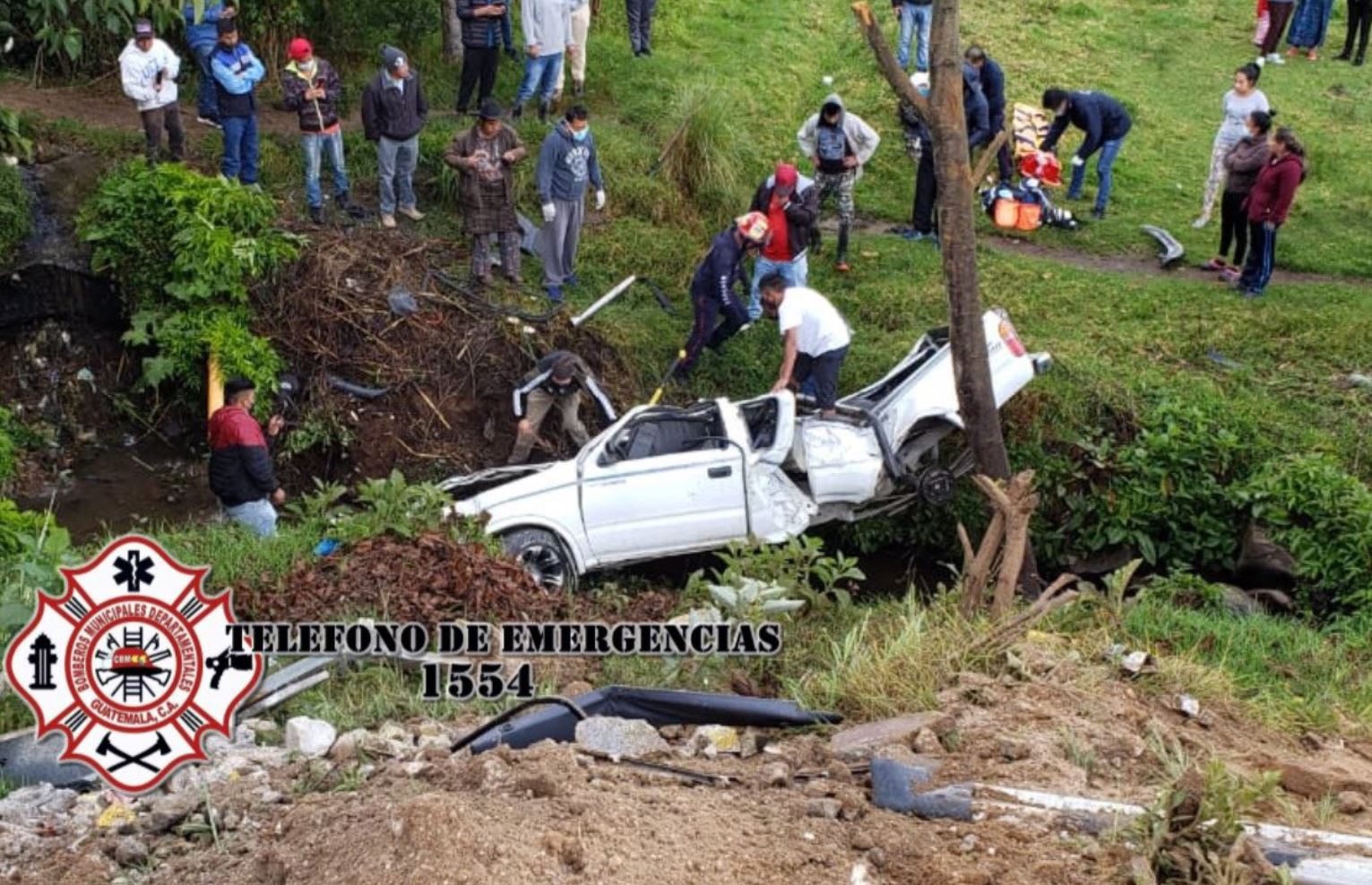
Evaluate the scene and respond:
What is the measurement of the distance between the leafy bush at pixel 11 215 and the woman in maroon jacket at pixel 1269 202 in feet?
37.3

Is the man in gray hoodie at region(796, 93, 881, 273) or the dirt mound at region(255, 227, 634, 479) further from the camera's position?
the man in gray hoodie at region(796, 93, 881, 273)

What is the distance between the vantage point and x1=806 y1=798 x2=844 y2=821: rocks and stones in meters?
5.65

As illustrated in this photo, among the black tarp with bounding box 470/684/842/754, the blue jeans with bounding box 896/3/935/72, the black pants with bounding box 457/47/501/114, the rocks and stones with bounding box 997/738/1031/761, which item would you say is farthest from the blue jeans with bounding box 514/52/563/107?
the rocks and stones with bounding box 997/738/1031/761

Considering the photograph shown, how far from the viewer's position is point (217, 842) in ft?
18.4

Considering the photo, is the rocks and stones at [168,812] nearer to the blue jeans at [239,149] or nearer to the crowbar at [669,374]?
the crowbar at [669,374]

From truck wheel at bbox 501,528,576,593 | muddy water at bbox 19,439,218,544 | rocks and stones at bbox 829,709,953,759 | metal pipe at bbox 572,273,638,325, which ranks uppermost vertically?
rocks and stones at bbox 829,709,953,759

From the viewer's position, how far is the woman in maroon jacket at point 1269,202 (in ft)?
46.3

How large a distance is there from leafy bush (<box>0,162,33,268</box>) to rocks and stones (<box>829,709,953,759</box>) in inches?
382

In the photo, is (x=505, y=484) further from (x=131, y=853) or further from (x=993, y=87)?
(x=993, y=87)

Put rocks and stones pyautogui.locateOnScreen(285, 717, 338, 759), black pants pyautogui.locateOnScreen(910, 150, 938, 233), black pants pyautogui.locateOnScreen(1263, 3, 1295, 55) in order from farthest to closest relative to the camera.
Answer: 1. black pants pyautogui.locateOnScreen(1263, 3, 1295, 55)
2. black pants pyautogui.locateOnScreen(910, 150, 938, 233)
3. rocks and stones pyautogui.locateOnScreen(285, 717, 338, 759)

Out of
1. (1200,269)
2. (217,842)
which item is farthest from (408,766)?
(1200,269)

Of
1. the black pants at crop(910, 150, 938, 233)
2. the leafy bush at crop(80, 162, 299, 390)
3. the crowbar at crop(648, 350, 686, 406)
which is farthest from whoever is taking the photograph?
the black pants at crop(910, 150, 938, 233)

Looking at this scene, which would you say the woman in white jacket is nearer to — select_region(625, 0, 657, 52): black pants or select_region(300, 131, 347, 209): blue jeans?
select_region(300, 131, 347, 209): blue jeans

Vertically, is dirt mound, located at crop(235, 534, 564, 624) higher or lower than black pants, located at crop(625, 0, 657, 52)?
lower
